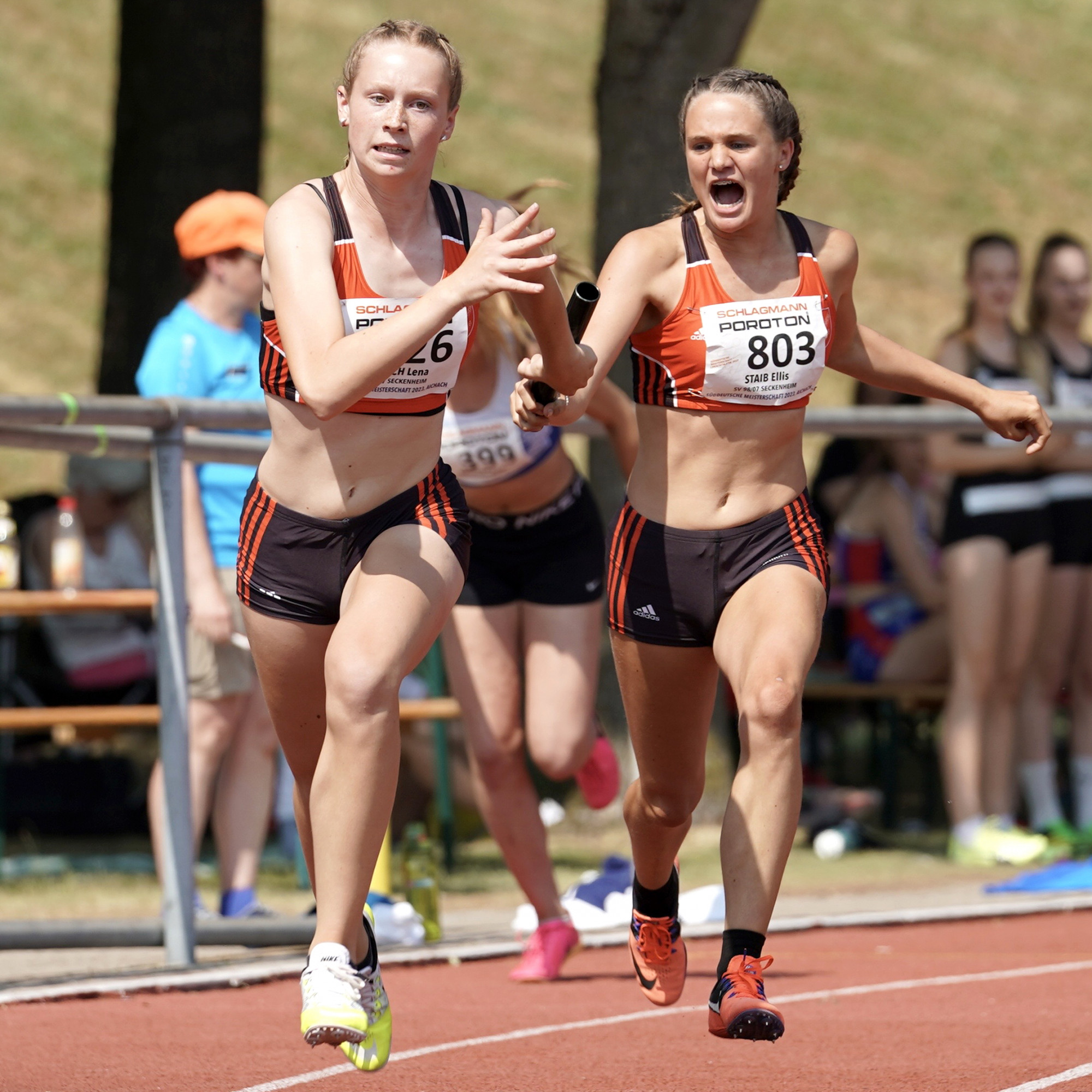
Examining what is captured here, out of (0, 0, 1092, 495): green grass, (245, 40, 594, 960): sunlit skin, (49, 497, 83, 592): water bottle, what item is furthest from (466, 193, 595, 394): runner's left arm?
(0, 0, 1092, 495): green grass

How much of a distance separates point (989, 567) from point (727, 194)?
4604 millimetres

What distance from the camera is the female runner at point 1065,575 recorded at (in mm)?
9383

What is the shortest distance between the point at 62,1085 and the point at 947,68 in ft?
141

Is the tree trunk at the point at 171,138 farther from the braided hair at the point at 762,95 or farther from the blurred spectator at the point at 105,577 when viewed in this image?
the braided hair at the point at 762,95

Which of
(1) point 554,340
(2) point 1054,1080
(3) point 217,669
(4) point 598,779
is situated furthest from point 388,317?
(3) point 217,669

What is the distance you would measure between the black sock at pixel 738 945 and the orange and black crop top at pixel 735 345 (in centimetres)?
134

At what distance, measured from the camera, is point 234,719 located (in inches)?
300

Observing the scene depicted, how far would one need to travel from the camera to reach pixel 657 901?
5508mm

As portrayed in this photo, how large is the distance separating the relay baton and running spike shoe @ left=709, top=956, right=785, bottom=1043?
54.1 inches

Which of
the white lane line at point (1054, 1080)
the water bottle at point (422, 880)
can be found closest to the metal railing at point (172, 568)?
the water bottle at point (422, 880)

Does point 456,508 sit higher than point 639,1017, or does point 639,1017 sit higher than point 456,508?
point 456,508

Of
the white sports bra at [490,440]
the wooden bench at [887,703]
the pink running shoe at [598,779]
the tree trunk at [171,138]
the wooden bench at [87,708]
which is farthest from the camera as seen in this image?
the tree trunk at [171,138]

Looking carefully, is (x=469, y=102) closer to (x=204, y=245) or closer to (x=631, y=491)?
(x=204, y=245)

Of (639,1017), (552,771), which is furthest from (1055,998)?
(552,771)
